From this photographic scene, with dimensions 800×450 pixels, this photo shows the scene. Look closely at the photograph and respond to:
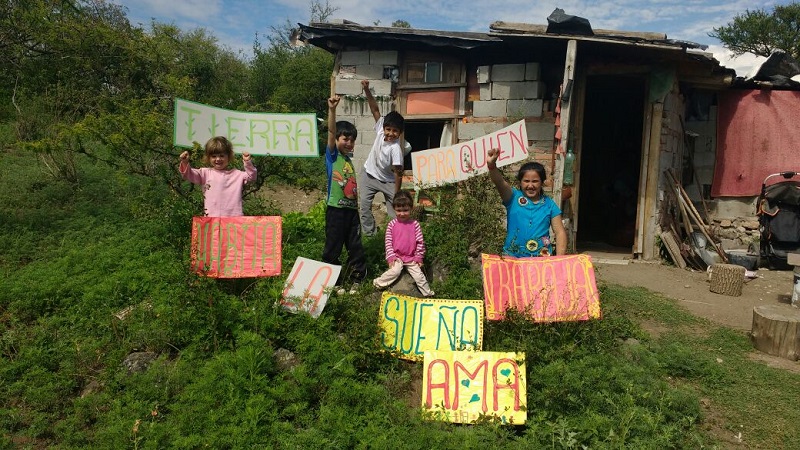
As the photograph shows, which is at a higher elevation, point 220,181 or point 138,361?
point 220,181

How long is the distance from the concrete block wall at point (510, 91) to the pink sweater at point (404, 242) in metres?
4.78

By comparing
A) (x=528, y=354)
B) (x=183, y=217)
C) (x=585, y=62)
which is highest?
(x=585, y=62)

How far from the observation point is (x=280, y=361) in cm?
374

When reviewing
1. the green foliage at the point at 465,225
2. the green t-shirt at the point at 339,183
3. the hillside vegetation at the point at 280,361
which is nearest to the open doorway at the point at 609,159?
the hillside vegetation at the point at 280,361

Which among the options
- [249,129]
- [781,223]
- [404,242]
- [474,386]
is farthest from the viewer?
[781,223]

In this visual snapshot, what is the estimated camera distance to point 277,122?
17.0 feet

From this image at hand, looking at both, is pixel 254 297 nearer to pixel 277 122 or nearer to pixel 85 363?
pixel 85 363

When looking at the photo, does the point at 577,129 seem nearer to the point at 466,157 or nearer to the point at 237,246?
the point at 466,157

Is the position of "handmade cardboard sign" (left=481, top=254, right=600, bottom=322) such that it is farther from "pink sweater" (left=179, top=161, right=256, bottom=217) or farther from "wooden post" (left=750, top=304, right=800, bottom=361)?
"pink sweater" (left=179, top=161, right=256, bottom=217)

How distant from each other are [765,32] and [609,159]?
12119 millimetres

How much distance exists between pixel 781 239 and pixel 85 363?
32.7 ft

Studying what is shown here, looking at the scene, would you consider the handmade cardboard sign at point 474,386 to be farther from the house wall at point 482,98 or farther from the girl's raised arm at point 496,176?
the house wall at point 482,98

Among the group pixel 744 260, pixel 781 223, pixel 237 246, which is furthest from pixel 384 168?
pixel 781 223

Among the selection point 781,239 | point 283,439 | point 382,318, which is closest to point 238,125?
point 382,318
